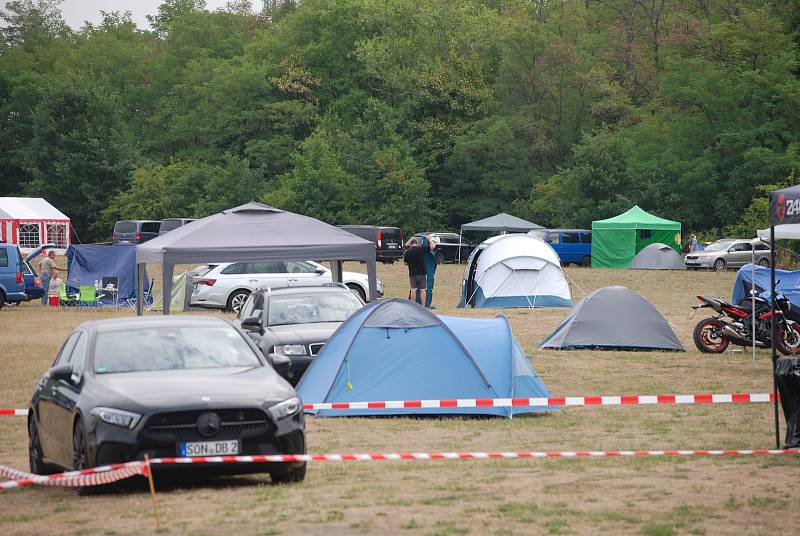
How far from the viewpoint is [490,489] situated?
27.0ft

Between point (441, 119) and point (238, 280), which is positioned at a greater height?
point (441, 119)

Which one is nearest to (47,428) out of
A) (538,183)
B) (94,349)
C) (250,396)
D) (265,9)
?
(94,349)

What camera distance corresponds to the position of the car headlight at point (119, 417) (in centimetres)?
791

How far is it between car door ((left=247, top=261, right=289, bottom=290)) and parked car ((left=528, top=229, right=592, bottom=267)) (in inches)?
943

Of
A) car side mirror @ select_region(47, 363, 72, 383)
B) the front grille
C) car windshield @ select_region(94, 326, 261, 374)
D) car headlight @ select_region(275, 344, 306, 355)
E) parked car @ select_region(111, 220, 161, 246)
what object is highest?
parked car @ select_region(111, 220, 161, 246)

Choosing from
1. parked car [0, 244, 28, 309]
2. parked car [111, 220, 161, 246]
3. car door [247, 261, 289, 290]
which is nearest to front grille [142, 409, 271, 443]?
car door [247, 261, 289, 290]

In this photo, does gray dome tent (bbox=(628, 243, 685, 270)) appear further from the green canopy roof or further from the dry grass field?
the dry grass field

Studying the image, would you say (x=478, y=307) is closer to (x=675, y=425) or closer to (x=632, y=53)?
(x=675, y=425)

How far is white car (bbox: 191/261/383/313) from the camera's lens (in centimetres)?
2864

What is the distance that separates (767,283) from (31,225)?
135 ft

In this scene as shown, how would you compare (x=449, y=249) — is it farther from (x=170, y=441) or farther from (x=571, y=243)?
(x=170, y=441)

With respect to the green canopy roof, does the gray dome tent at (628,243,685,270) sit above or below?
below

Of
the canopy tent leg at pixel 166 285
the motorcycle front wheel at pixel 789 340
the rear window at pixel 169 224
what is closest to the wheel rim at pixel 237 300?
the canopy tent leg at pixel 166 285

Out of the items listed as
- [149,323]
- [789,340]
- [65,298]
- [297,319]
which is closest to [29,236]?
[65,298]
